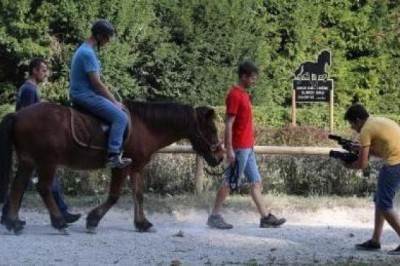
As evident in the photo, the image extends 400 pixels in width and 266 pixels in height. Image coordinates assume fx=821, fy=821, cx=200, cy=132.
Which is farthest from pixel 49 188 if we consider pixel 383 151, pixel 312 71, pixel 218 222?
pixel 312 71

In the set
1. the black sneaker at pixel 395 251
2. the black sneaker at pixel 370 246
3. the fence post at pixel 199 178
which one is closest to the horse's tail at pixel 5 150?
the fence post at pixel 199 178

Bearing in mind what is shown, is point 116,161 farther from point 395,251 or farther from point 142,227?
point 395,251

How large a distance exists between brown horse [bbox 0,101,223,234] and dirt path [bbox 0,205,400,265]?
1.13 feet

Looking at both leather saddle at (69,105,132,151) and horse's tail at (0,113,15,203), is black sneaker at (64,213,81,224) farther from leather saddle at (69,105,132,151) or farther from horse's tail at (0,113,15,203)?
leather saddle at (69,105,132,151)

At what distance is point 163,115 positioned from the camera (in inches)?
399

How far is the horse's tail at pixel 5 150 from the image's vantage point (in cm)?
945

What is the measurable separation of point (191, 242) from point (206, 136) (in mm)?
1662

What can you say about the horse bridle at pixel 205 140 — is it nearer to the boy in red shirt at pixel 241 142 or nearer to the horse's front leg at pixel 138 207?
the boy in red shirt at pixel 241 142

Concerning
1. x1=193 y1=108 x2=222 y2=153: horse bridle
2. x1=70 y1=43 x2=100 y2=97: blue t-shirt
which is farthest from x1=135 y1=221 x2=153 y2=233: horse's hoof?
x1=70 y1=43 x2=100 y2=97: blue t-shirt

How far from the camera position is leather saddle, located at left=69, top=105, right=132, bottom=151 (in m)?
9.48

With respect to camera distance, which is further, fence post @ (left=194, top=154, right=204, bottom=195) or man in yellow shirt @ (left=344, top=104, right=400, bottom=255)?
fence post @ (left=194, top=154, right=204, bottom=195)

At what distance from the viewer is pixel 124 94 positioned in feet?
78.4

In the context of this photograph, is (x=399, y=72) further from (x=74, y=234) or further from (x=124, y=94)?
(x=74, y=234)

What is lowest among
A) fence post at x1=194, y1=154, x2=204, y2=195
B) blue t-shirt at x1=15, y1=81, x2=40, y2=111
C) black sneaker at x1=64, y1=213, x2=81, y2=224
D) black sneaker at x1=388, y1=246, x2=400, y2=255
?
black sneaker at x1=388, y1=246, x2=400, y2=255
